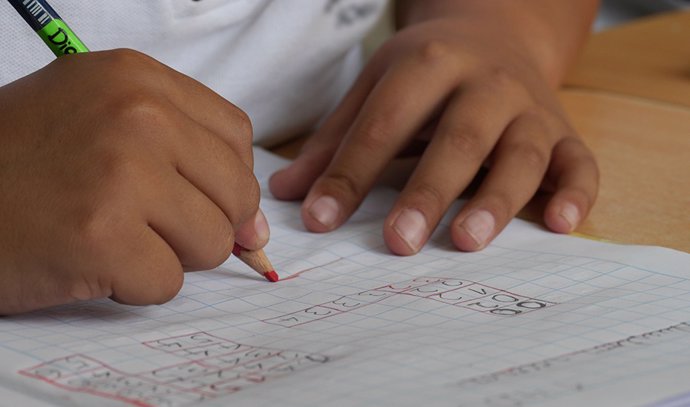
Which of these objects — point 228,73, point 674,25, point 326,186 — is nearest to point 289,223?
point 326,186

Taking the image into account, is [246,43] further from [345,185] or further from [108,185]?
[108,185]

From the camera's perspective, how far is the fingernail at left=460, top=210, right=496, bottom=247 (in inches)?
20.2

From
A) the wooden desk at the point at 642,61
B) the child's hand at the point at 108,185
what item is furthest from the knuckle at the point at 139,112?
the wooden desk at the point at 642,61

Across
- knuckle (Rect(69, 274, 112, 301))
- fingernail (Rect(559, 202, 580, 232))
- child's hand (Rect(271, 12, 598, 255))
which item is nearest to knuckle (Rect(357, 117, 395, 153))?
child's hand (Rect(271, 12, 598, 255))

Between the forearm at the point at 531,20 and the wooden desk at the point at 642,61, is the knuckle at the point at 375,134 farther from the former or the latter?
the wooden desk at the point at 642,61

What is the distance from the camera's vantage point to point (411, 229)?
1.69 feet

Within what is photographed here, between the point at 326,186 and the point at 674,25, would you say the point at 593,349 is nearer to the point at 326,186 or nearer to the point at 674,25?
the point at 326,186

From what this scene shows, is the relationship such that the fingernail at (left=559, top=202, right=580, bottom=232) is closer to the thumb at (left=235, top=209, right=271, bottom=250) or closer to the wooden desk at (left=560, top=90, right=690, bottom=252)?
the wooden desk at (left=560, top=90, right=690, bottom=252)

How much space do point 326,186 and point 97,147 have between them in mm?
182

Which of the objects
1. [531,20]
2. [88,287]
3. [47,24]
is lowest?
[88,287]

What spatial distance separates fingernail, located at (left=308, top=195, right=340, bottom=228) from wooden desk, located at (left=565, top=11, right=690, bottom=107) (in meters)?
0.33

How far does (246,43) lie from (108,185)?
284mm

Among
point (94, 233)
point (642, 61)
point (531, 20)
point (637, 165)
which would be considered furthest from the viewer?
point (642, 61)

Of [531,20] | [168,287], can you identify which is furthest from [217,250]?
[531,20]
